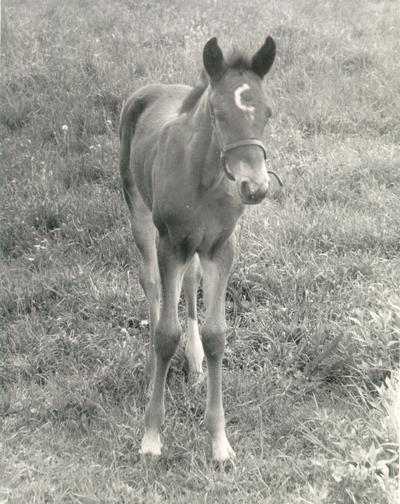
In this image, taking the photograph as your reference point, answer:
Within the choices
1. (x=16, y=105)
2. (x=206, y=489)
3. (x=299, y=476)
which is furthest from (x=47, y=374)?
(x=16, y=105)

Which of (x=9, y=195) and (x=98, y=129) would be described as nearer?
(x=9, y=195)

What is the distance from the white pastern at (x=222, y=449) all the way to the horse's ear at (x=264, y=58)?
189 centimetres

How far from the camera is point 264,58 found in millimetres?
3057

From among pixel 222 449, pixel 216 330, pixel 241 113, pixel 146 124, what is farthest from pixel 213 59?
pixel 222 449

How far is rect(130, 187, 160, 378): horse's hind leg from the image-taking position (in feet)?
14.9

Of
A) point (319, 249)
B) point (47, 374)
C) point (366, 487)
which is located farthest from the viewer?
point (319, 249)

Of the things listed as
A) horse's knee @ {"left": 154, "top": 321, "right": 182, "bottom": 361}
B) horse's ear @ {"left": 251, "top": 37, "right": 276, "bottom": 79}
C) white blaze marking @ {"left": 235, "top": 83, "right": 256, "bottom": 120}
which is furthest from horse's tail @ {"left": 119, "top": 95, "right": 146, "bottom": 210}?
white blaze marking @ {"left": 235, "top": 83, "right": 256, "bottom": 120}

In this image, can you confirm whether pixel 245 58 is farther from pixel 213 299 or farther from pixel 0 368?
pixel 0 368

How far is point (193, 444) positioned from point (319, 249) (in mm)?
1941

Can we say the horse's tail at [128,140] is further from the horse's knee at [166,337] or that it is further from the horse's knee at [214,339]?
the horse's knee at [214,339]

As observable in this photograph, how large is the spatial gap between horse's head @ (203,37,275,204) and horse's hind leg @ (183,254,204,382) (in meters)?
1.58

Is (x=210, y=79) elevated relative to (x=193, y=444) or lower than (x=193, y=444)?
elevated

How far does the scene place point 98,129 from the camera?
7055 mm

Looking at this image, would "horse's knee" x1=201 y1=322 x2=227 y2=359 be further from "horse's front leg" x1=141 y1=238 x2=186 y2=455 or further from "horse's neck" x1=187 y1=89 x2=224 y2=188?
"horse's neck" x1=187 y1=89 x2=224 y2=188
